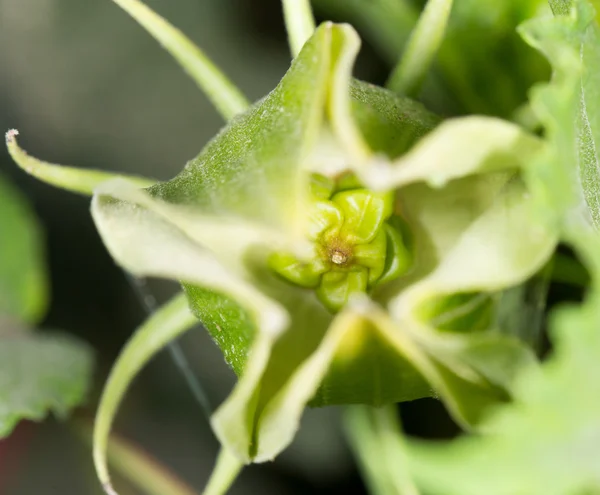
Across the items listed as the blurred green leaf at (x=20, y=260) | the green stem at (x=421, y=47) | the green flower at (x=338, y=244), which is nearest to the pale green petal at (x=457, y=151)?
the green flower at (x=338, y=244)

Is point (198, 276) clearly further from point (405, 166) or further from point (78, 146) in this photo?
point (78, 146)

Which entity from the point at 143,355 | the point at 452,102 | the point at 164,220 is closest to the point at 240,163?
the point at 164,220

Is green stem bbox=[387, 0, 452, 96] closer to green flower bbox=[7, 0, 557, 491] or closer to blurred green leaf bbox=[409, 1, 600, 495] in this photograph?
green flower bbox=[7, 0, 557, 491]

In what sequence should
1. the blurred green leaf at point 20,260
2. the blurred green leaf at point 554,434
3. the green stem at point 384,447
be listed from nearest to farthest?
the blurred green leaf at point 554,434 < the green stem at point 384,447 < the blurred green leaf at point 20,260

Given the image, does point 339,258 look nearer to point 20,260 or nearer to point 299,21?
point 299,21

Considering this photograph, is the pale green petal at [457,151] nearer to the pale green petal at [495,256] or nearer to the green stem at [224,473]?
the pale green petal at [495,256]
